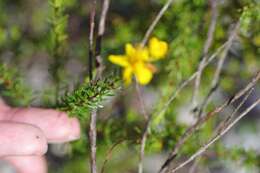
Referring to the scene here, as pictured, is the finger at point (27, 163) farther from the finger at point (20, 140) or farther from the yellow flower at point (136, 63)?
the yellow flower at point (136, 63)

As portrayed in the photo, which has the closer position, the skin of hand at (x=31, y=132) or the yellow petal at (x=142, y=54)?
the skin of hand at (x=31, y=132)

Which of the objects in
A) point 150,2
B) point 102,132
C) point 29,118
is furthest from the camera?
point 150,2

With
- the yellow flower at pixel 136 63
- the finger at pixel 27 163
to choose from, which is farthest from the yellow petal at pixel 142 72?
the finger at pixel 27 163

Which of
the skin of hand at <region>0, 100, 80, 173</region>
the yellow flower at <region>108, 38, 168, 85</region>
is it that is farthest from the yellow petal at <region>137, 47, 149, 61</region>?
the skin of hand at <region>0, 100, 80, 173</region>

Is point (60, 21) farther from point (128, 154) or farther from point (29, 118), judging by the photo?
point (128, 154)

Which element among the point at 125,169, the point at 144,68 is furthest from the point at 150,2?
the point at 125,169

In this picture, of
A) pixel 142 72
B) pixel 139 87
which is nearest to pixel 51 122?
pixel 142 72

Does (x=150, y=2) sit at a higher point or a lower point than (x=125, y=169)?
higher
